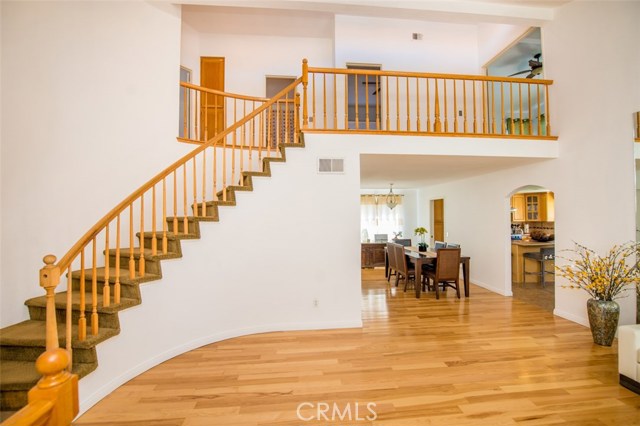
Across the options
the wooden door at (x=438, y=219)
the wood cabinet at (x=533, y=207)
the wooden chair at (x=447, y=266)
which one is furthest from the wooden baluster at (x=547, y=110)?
the wood cabinet at (x=533, y=207)

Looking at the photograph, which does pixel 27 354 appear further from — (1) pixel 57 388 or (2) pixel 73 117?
(2) pixel 73 117

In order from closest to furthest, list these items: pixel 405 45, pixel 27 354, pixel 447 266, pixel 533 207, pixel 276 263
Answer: pixel 27 354 → pixel 276 263 → pixel 447 266 → pixel 405 45 → pixel 533 207

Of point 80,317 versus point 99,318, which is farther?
point 99,318

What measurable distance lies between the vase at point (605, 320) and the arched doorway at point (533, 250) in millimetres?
1288

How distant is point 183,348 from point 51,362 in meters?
1.99

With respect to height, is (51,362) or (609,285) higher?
(51,362)

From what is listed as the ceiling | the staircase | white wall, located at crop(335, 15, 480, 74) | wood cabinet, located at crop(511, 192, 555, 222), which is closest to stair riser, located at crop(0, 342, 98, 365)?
the staircase

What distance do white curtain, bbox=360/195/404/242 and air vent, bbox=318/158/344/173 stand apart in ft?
20.1

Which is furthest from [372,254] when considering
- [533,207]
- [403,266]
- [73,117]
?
[73,117]

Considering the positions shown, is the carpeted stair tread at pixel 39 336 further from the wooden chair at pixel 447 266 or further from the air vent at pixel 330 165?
the wooden chair at pixel 447 266

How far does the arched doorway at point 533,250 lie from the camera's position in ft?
17.2

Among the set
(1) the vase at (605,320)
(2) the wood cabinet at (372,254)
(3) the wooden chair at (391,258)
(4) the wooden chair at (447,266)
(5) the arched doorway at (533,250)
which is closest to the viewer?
(1) the vase at (605,320)

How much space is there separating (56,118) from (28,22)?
93 cm

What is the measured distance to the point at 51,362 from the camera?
123 cm
